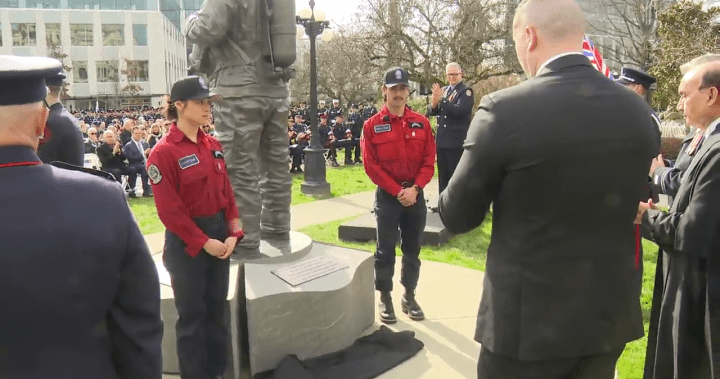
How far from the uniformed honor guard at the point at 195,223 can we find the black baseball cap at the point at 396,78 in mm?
1681

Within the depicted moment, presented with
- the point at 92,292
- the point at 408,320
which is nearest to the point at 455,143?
the point at 408,320

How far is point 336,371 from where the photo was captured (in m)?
4.06

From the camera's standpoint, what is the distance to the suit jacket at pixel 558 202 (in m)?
1.95

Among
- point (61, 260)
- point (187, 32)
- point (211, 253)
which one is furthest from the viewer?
point (187, 32)

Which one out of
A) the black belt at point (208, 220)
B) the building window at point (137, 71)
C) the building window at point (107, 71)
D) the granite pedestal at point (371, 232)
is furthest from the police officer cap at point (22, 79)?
the building window at point (107, 71)

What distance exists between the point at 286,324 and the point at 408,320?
51.2 inches

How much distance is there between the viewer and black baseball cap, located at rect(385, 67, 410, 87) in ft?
15.8

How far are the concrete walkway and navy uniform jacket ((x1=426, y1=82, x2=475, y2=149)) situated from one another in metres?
2.13

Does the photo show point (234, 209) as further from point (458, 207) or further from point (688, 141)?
point (688, 141)

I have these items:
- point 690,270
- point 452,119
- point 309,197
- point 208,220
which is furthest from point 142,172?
point 690,270

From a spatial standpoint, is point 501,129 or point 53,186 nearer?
point 53,186

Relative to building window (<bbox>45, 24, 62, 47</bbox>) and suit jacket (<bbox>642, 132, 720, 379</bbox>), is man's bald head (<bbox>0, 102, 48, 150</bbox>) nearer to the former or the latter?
suit jacket (<bbox>642, 132, 720, 379</bbox>)

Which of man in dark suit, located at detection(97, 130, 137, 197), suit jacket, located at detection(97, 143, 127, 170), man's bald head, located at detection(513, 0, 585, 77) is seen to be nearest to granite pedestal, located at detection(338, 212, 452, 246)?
man's bald head, located at detection(513, 0, 585, 77)

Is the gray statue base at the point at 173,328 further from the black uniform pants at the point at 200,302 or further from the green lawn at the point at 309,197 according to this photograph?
the green lawn at the point at 309,197
